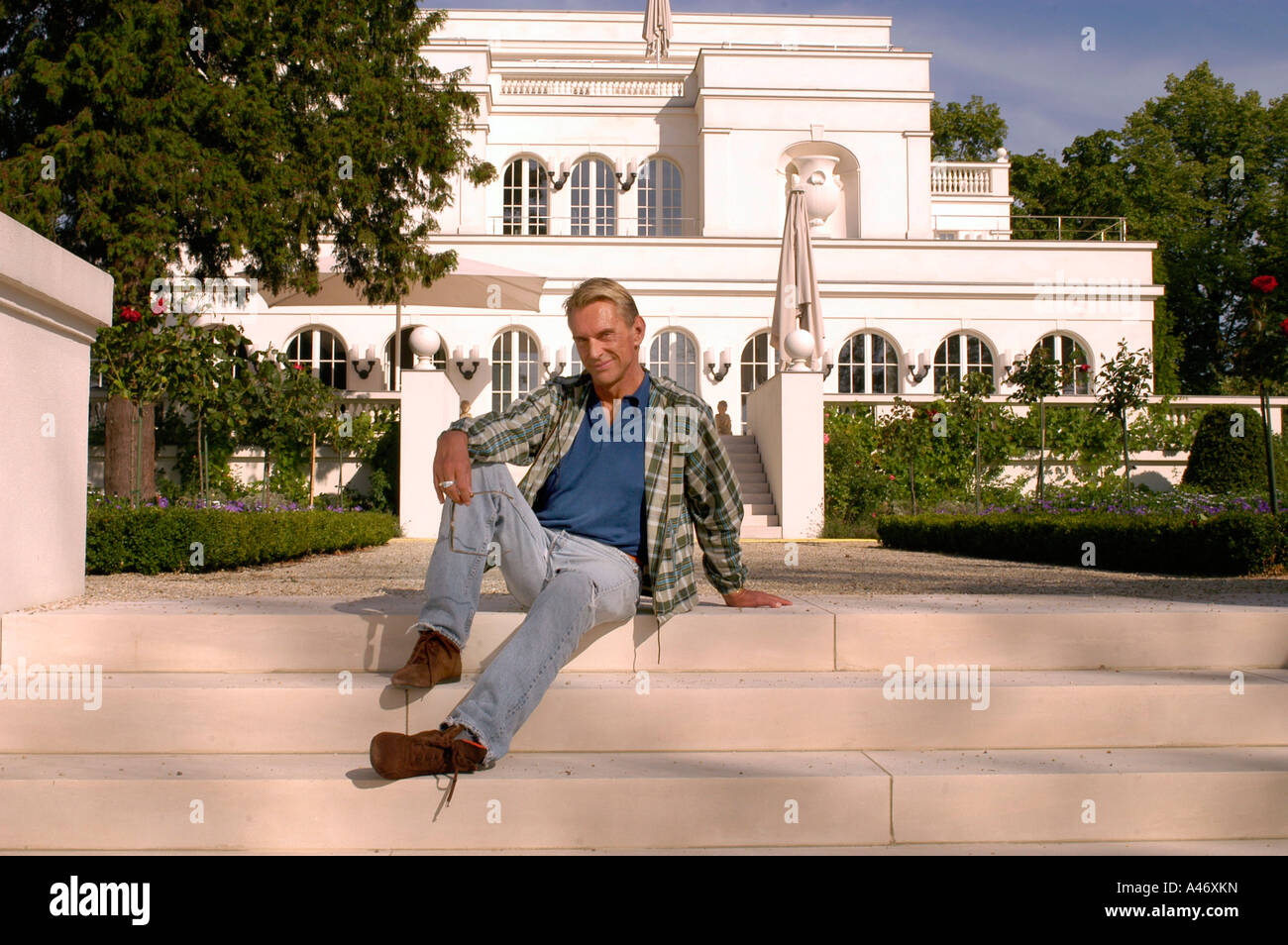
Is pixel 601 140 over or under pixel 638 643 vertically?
over

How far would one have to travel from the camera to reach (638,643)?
3.36m

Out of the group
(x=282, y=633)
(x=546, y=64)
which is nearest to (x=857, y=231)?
(x=546, y=64)

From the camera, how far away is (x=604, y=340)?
329 centimetres

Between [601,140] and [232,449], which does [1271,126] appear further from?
[232,449]

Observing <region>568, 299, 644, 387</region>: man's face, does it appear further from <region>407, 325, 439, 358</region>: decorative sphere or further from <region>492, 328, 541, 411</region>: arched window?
<region>492, 328, 541, 411</region>: arched window

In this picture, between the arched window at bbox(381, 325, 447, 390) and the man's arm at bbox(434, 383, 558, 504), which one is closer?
the man's arm at bbox(434, 383, 558, 504)

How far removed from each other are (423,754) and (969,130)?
42.8 metres

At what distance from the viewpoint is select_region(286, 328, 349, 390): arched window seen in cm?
1888

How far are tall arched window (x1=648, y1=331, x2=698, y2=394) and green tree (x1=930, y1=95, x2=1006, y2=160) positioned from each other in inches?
991

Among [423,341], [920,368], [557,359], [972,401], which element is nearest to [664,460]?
[423,341]

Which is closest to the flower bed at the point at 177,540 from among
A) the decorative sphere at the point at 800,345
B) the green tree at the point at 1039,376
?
the decorative sphere at the point at 800,345

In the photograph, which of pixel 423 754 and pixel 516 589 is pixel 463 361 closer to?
pixel 516 589

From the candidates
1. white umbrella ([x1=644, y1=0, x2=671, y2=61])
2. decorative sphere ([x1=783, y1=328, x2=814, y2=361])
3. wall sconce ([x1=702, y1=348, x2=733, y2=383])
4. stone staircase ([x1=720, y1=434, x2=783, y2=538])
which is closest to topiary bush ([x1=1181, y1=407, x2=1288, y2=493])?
decorative sphere ([x1=783, y1=328, x2=814, y2=361])
